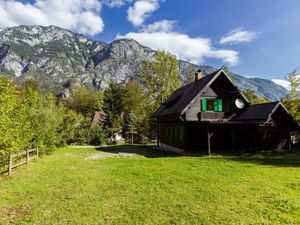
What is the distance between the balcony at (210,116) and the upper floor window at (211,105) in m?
0.31

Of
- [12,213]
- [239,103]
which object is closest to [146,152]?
[239,103]

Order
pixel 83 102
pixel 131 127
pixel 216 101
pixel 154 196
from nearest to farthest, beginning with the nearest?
pixel 154 196
pixel 216 101
pixel 131 127
pixel 83 102

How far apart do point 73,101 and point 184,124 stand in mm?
50244

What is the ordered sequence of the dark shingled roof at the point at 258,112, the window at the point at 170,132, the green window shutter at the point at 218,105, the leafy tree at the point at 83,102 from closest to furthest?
the dark shingled roof at the point at 258,112
the green window shutter at the point at 218,105
the window at the point at 170,132
the leafy tree at the point at 83,102

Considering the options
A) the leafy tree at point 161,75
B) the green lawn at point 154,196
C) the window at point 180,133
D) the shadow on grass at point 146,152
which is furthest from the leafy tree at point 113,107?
the green lawn at point 154,196

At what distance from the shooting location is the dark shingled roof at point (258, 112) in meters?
19.4

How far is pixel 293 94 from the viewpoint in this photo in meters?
34.1

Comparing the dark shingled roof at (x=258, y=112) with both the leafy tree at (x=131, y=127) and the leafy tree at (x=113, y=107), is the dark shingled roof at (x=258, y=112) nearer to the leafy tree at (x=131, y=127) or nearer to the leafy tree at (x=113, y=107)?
the leafy tree at (x=131, y=127)

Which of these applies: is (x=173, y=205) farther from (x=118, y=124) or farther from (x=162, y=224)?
(x=118, y=124)

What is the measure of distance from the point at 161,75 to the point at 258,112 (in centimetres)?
2109

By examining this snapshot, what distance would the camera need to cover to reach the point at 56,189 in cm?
A: 939

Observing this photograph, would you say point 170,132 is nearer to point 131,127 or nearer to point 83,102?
point 131,127

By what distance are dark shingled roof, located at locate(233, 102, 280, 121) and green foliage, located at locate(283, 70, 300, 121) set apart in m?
14.7

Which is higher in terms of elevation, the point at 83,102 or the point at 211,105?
the point at 83,102
